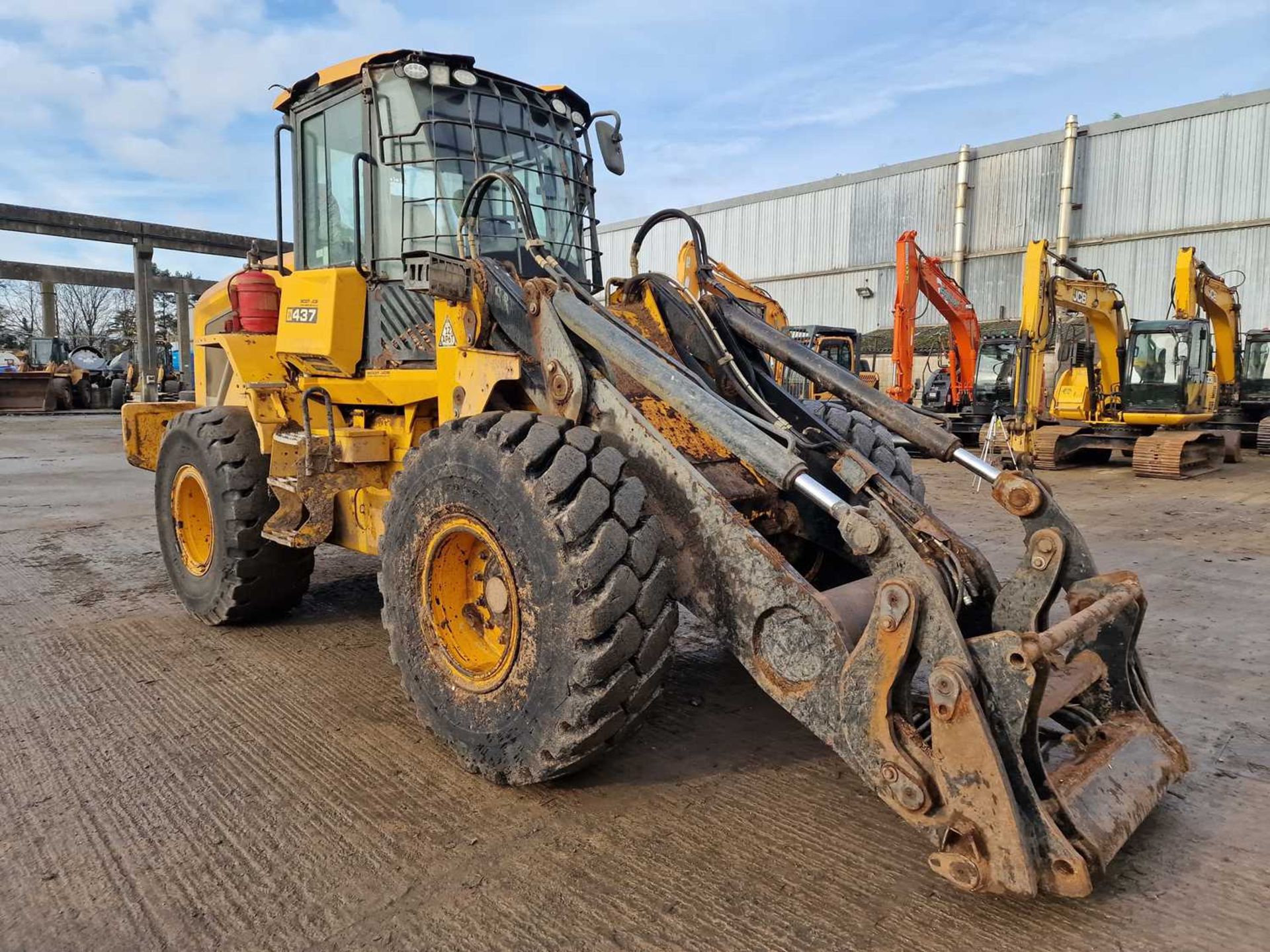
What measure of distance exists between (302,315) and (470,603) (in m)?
1.95

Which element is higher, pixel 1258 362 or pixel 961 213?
pixel 961 213

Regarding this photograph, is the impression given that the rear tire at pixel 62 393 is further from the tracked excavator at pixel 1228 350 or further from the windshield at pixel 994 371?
the tracked excavator at pixel 1228 350

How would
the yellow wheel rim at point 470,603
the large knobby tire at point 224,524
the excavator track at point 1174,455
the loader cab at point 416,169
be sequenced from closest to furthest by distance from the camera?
the yellow wheel rim at point 470,603 → the loader cab at point 416,169 → the large knobby tire at point 224,524 → the excavator track at point 1174,455

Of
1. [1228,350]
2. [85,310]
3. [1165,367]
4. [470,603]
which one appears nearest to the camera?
[470,603]

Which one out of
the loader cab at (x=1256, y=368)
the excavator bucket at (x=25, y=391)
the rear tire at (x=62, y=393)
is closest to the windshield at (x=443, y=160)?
the loader cab at (x=1256, y=368)

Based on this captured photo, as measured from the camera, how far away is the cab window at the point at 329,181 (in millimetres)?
4219

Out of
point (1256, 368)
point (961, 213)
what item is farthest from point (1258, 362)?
point (961, 213)

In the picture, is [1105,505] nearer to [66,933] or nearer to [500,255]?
[500,255]

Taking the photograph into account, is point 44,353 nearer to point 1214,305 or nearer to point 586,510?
point 1214,305

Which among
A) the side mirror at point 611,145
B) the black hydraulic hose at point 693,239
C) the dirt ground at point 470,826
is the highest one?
the side mirror at point 611,145

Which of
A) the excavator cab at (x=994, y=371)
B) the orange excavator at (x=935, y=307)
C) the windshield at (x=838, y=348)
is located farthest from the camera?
the excavator cab at (x=994, y=371)

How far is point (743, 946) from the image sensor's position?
2.15 meters

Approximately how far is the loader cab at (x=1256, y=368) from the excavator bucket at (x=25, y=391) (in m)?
31.3

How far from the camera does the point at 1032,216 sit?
26.7 meters
